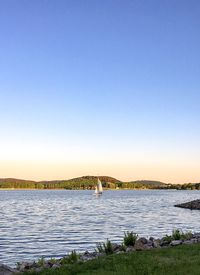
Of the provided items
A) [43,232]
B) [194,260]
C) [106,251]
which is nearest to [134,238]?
[106,251]

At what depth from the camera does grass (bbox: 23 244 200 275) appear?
14.4 m

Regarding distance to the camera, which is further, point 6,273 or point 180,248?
point 180,248

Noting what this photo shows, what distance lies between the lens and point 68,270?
15680mm

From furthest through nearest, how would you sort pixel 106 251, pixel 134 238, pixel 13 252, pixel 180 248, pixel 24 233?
1. pixel 24 233
2. pixel 13 252
3. pixel 134 238
4. pixel 106 251
5. pixel 180 248

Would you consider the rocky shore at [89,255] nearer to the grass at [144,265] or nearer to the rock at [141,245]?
the rock at [141,245]

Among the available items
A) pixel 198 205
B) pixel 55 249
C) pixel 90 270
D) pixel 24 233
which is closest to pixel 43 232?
pixel 24 233

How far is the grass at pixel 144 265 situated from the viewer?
47.3ft

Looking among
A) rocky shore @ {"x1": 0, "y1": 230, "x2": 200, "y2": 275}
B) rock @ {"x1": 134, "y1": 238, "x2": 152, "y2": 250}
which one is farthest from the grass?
rock @ {"x1": 134, "y1": 238, "x2": 152, "y2": 250}

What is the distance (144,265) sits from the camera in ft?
50.3

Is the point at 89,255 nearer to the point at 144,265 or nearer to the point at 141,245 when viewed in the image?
the point at 141,245

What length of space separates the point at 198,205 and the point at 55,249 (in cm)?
6704

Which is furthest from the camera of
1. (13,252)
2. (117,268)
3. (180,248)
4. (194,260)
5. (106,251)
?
(13,252)

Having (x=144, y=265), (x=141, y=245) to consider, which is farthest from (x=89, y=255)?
(x=144, y=265)

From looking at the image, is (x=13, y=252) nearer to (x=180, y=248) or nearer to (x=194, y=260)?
(x=180, y=248)
